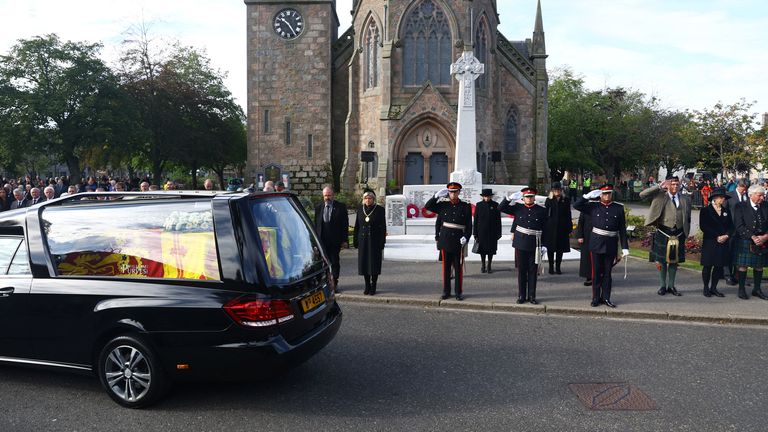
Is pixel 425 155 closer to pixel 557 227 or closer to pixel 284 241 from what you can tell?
pixel 557 227

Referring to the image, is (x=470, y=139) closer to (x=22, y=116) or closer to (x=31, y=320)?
(x=31, y=320)

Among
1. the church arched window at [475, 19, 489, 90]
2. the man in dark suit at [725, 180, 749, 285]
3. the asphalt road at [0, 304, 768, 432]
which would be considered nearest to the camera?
the asphalt road at [0, 304, 768, 432]

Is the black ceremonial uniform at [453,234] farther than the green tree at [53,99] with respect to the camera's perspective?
No

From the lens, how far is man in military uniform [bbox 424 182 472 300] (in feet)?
30.0

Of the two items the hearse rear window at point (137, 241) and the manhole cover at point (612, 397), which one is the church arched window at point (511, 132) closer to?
the manhole cover at point (612, 397)

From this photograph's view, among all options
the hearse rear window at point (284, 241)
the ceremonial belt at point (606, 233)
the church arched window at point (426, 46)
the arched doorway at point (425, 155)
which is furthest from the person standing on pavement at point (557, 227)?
the church arched window at point (426, 46)

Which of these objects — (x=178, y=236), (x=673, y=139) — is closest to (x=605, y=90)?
(x=673, y=139)

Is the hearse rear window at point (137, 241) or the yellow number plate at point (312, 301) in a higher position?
the hearse rear window at point (137, 241)

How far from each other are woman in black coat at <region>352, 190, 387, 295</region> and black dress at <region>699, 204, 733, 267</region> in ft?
17.7

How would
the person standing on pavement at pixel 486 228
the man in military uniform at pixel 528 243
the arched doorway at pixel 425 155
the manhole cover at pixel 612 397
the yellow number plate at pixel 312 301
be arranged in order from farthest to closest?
the arched doorway at pixel 425 155
the person standing on pavement at pixel 486 228
the man in military uniform at pixel 528 243
the yellow number plate at pixel 312 301
the manhole cover at pixel 612 397

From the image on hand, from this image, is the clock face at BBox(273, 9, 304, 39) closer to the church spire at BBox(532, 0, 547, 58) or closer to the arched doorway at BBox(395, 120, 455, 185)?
the arched doorway at BBox(395, 120, 455, 185)

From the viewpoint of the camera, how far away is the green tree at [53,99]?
30.3 meters

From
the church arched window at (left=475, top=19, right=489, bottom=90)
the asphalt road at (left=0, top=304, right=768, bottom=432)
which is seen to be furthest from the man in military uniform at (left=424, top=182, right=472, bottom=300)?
the church arched window at (left=475, top=19, right=489, bottom=90)

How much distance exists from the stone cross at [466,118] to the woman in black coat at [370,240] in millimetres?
7308
